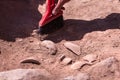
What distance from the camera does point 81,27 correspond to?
3.90 meters

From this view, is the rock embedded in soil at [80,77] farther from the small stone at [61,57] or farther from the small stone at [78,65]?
the small stone at [61,57]

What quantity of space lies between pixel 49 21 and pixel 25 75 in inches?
36.9

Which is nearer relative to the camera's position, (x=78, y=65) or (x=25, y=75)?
(x=25, y=75)

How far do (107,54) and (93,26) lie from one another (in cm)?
60

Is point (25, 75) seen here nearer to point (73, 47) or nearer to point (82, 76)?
point (82, 76)

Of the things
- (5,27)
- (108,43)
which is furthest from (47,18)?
(108,43)

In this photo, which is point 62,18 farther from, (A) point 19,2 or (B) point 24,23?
(A) point 19,2

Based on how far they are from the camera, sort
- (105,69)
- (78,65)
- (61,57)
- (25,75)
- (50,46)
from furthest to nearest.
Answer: (50,46) → (61,57) → (78,65) → (105,69) → (25,75)

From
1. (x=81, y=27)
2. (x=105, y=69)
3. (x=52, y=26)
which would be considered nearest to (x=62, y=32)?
(x=52, y=26)

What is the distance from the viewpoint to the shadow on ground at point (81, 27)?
3721mm

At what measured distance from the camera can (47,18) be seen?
3736mm

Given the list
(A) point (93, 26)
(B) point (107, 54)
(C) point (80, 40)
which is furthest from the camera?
(A) point (93, 26)

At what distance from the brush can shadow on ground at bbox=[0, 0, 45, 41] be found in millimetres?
167

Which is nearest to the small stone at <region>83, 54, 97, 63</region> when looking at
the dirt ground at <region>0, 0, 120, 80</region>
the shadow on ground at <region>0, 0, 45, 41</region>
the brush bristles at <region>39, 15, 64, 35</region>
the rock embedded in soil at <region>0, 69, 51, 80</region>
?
the dirt ground at <region>0, 0, 120, 80</region>
